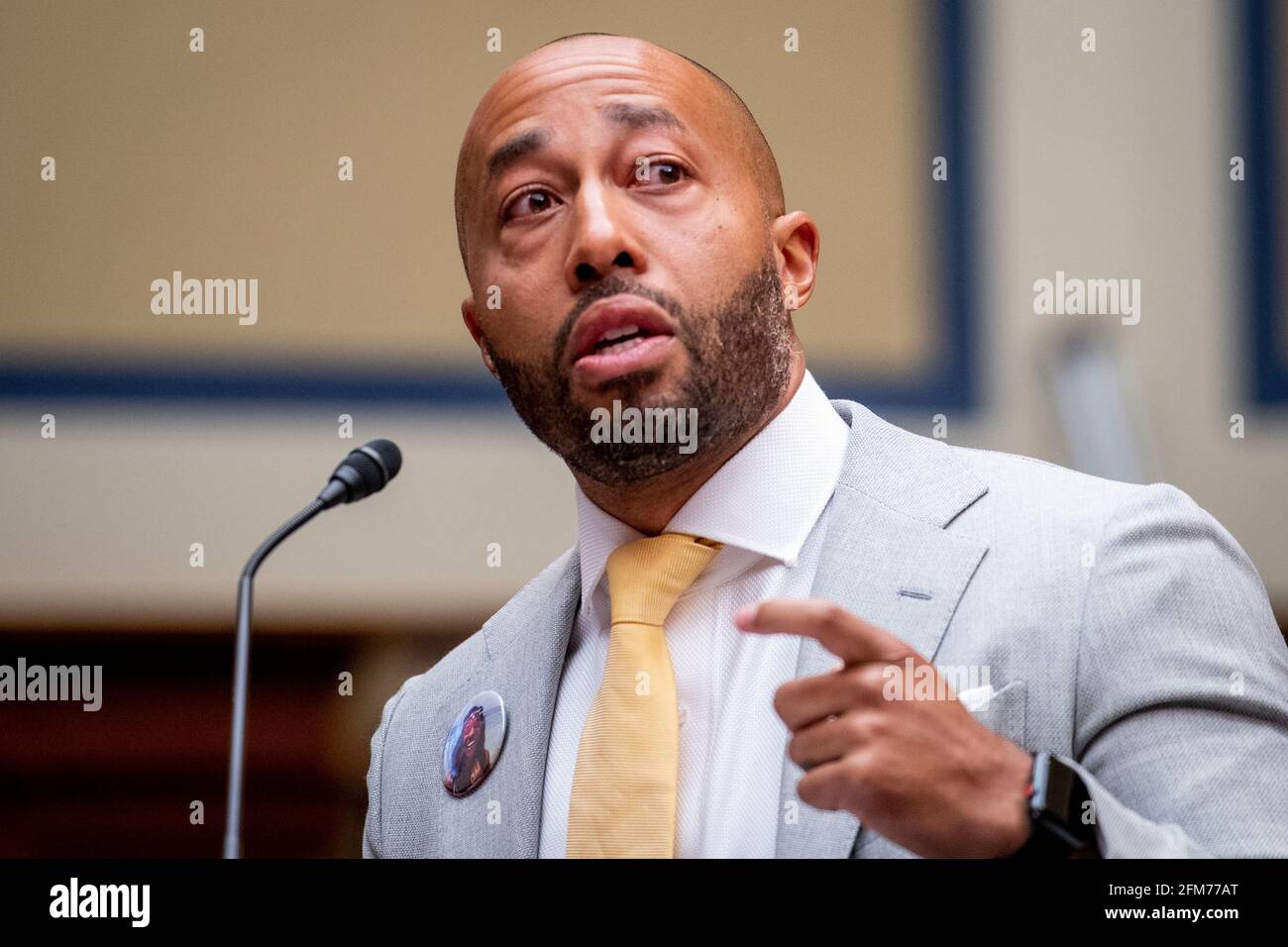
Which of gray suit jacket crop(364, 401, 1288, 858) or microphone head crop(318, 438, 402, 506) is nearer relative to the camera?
gray suit jacket crop(364, 401, 1288, 858)

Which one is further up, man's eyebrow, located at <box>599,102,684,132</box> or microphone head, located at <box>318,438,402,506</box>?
man's eyebrow, located at <box>599,102,684,132</box>

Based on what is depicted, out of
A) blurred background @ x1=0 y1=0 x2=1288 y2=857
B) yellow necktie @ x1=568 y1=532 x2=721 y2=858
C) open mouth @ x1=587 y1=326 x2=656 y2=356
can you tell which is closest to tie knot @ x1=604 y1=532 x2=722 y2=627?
yellow necktie @ x1=568 y1=532 x2=721 y2=858

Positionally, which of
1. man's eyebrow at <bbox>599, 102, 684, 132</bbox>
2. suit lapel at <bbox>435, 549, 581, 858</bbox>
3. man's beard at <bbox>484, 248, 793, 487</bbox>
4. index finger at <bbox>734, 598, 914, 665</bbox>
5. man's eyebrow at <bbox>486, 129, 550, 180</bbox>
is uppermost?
man's eyebrow at <bbox>599, 102, 684, 132</bbox>

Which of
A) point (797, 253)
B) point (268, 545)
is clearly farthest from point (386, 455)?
point (797, 253)

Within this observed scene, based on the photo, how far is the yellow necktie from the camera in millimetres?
1637

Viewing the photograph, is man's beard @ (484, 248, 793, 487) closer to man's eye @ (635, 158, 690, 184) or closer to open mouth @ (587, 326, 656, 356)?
open mouth @ (587, 326, 656, 356)

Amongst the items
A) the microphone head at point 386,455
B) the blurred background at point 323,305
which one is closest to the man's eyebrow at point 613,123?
the microphone head at point 386,455

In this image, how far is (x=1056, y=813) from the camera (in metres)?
1.36

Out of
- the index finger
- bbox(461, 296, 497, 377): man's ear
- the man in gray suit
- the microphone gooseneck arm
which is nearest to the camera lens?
the index finger

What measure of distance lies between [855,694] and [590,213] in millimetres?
765

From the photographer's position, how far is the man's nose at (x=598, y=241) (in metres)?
1.79

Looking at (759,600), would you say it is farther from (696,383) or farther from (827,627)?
(827,627)

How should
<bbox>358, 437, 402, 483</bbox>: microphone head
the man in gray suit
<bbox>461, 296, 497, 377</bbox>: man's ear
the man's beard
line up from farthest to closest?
<bbox>461, 296, 497, 377</bbox>: man's ear, <bbox>358, 437, 402, 483</bbox>: microphone head, the man's beard, the man in gray suit
